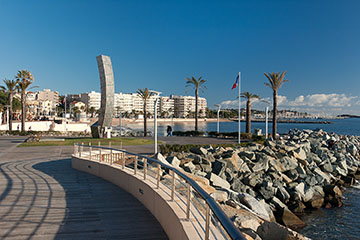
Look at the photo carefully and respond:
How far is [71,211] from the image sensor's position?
5754mm

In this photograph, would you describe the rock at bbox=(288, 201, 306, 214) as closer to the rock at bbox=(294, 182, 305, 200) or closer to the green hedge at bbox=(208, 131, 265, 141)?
the rock at bbox=(294, 182, 305, 200)

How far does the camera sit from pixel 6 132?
38094 millimetres

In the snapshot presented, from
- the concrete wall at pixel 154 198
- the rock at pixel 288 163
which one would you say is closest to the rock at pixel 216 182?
the concrete wall at pixel 154 198

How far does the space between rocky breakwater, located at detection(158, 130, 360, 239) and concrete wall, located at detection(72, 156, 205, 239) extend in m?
1.74

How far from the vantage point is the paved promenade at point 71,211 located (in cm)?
457

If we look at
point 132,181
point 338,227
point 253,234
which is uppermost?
point 132,181

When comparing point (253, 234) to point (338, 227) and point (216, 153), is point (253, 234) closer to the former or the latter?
point (338, 227)

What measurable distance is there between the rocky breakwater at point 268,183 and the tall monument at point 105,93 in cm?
1493

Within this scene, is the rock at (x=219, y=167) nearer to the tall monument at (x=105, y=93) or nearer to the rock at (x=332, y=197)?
the rock at (x=332, y=197)

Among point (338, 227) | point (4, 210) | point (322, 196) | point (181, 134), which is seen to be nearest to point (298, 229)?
point (338, 227)

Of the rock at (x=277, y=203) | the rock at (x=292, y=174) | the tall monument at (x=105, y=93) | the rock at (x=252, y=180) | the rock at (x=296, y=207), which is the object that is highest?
the tall monument at (x=105, y=93)

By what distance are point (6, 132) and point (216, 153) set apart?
3375 cm

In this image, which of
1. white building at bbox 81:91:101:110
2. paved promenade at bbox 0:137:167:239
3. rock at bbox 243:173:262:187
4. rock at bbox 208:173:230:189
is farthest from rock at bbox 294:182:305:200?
white building at bbox 81:91:101:110

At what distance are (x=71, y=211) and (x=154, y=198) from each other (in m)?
1.74
